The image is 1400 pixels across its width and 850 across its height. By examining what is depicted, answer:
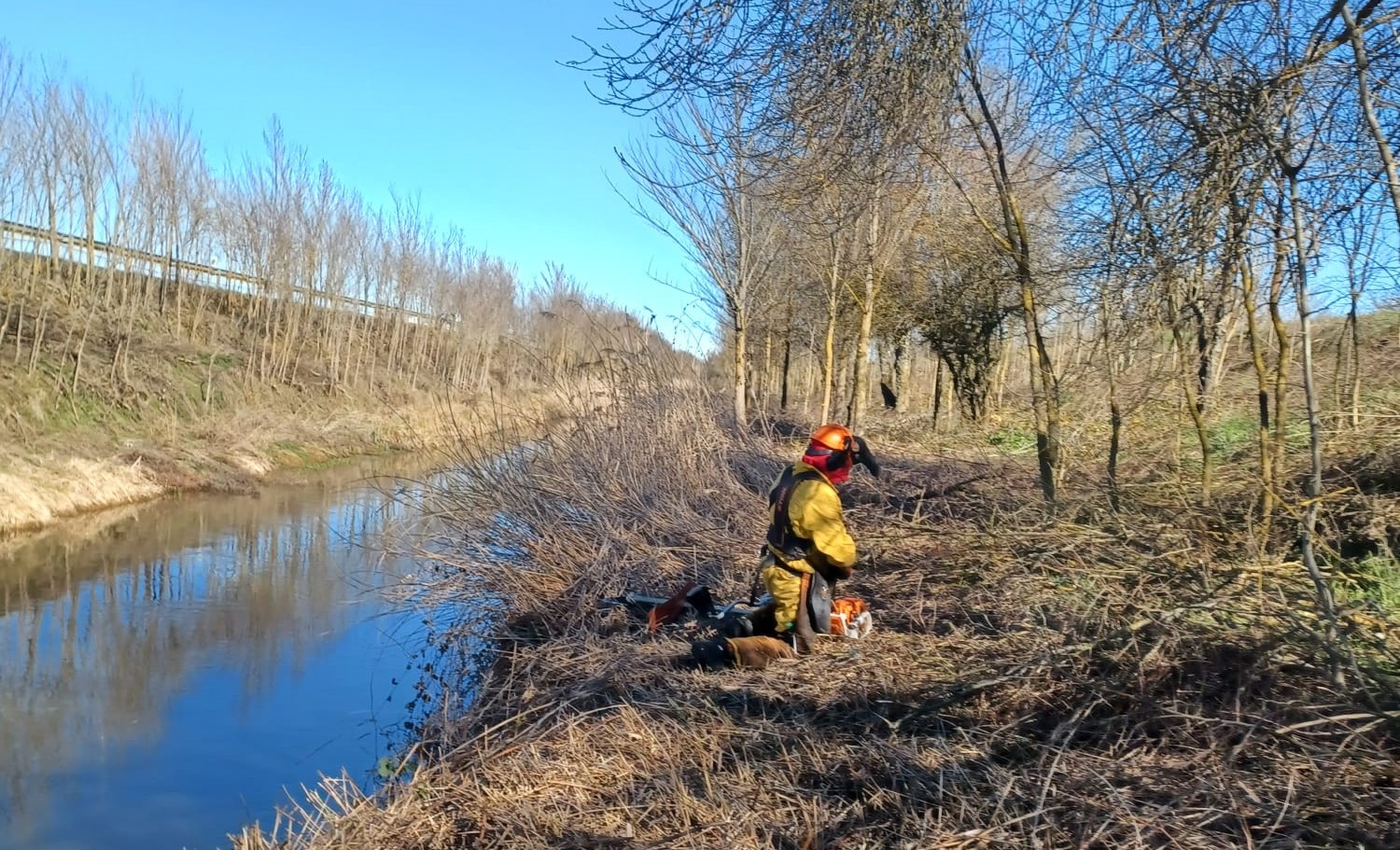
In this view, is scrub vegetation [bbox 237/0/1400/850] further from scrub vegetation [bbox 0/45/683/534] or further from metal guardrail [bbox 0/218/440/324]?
metal guardrail [bbox 0/218/440/324]

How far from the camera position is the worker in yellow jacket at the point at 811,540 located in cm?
541

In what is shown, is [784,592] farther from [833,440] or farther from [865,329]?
[865,329]

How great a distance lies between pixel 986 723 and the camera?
4129 mm

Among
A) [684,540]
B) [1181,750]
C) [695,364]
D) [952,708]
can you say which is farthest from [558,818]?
[695,364]

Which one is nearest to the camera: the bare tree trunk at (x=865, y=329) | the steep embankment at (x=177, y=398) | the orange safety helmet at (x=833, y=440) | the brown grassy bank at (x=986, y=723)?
the brown grassy bank at (x=986, y=723)

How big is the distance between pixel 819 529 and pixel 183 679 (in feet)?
24.1

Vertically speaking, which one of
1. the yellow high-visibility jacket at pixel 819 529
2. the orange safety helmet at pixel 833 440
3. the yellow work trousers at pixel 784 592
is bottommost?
the yellow work trousers at pixel 784 592

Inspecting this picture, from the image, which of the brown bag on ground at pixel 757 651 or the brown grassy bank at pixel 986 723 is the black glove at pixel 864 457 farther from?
the brown bag on ground at pixel 757 651

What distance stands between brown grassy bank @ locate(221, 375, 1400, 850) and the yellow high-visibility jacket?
53cm

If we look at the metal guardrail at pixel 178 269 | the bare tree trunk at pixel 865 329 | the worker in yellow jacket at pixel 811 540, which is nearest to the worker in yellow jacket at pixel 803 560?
the worker in yellow jacket at pixel 811 540

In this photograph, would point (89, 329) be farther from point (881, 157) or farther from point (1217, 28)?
point (1217, 28)

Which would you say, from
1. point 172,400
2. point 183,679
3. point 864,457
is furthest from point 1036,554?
point 172,400

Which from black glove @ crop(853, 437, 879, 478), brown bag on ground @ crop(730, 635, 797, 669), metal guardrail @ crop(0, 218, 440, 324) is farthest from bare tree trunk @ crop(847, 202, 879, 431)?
metal guardrail @ crop(0, 218, 440, 324)

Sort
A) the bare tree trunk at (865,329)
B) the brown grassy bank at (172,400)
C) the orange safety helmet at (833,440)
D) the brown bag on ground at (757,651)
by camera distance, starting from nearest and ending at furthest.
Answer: the brown bag on ground at (757,651), the orange safety helmet at (833,440), the bare tree trunk at (865,329), the brown grassy bank at (172,400)
